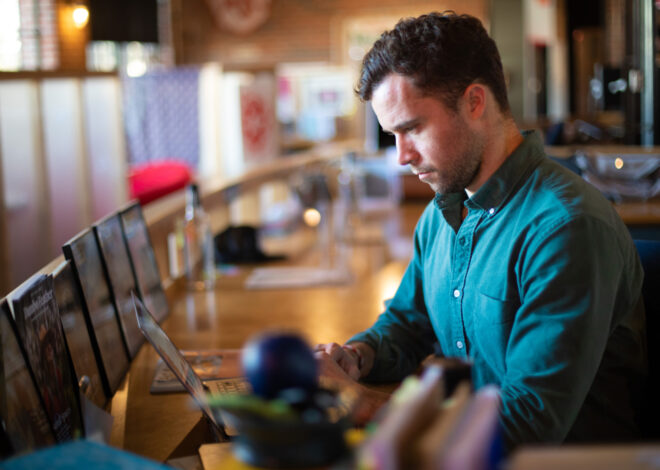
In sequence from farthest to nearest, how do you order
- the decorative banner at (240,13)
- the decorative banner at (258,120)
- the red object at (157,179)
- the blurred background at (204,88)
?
1. the decorative banner at (240,13)
2. the red object at (157,179)
3. the decorative banner at (258,120)
4. the blurred background at (204,88)

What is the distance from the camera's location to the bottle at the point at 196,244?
2.73m

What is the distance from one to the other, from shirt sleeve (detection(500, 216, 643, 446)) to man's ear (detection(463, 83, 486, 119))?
24 centimetres

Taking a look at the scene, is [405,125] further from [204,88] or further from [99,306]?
[204,88]

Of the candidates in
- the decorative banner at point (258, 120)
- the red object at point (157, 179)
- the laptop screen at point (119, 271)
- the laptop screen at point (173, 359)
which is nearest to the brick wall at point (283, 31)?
the red object at point (157, 179)

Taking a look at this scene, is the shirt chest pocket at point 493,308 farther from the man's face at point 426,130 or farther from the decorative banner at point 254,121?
the decorative banner at point 254,121

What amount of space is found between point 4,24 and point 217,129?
306 cm

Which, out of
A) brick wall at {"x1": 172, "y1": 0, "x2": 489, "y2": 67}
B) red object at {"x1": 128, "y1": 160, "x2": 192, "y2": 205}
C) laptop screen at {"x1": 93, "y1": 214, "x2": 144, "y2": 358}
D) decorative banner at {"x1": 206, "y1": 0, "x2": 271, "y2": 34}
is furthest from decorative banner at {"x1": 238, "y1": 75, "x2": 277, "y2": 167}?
decorative banner at {"x1": 206, "y1": 0, "x2": 271, "y2": 34}

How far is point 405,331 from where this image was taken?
1.68m

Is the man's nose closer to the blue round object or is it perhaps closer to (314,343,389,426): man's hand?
(314,343,389,426): man's hand

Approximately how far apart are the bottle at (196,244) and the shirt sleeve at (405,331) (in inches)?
44.4

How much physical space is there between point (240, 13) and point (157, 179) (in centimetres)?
662

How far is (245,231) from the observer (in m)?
3.22

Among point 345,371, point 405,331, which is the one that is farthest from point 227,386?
point 405,331

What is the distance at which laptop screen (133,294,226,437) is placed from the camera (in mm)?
1113
